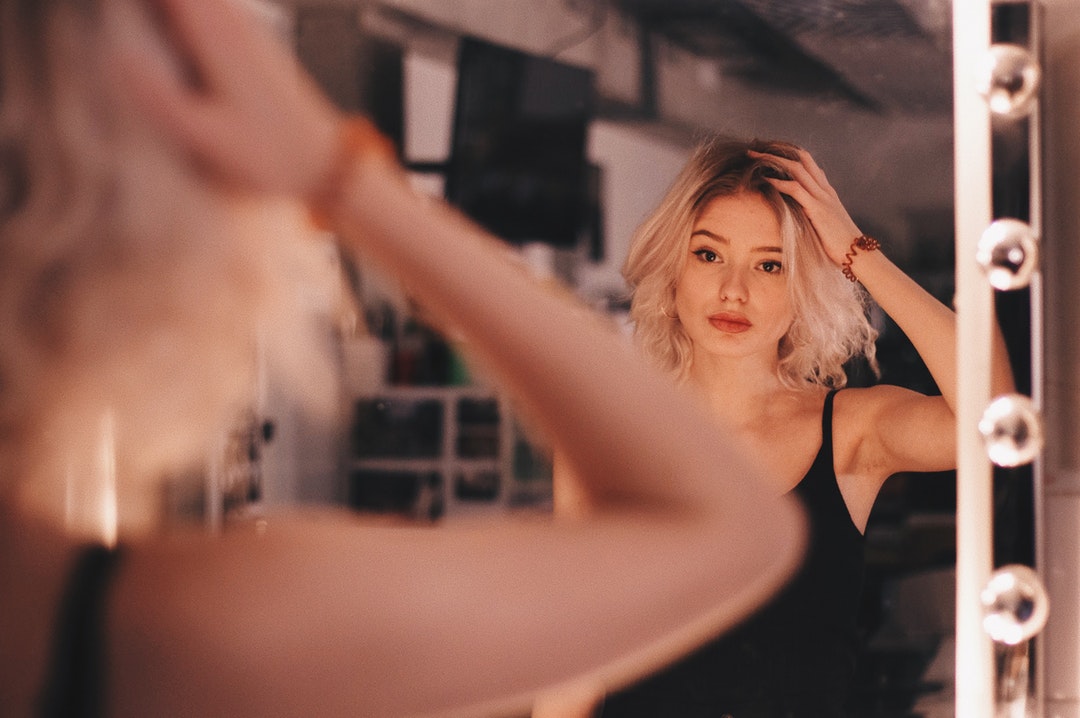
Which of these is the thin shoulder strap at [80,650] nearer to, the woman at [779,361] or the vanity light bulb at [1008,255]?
the woman at [779,361]

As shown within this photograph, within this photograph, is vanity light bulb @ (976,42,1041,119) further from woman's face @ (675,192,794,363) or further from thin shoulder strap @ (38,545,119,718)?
thin shoulder strap @ (38,545,119,718)

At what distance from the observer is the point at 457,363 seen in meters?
0.92

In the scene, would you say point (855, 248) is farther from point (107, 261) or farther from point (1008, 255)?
point (107, 261)

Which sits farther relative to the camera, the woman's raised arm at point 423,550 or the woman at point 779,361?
the woman at point 779,361

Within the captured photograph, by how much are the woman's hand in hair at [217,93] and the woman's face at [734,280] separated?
38 centimetres

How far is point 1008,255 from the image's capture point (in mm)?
961

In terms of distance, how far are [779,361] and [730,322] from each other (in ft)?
0.22

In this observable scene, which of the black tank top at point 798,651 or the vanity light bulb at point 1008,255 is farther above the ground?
the vanity light bulb at point 1008,255

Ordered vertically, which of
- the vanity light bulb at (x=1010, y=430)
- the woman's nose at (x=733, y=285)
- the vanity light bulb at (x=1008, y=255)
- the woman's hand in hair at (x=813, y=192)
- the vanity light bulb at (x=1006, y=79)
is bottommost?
the vanity light bulb at (x=1010, y=430)

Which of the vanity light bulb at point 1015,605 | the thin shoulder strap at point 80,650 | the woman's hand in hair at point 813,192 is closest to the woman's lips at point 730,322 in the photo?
the woman's hand in hair at point 813,192

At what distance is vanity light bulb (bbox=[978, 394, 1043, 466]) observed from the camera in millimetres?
960

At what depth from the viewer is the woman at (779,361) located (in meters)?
0.92

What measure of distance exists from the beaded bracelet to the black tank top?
135mm

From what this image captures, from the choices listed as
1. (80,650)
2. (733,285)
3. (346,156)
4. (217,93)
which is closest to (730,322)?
(733,285)
